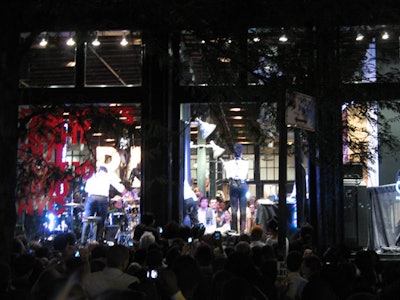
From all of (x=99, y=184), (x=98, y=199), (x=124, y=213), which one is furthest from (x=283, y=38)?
(x=124, y=213)

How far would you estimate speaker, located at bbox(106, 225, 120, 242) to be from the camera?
14219 millimetres

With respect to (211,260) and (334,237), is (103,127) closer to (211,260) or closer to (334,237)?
(211,260)

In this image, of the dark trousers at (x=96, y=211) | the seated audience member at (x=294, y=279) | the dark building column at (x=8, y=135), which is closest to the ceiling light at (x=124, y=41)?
the dark trousers at (x=96, y=211)

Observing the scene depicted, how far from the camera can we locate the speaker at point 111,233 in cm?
1422

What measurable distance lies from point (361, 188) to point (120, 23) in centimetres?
815

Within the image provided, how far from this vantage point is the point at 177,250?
24.8 ft

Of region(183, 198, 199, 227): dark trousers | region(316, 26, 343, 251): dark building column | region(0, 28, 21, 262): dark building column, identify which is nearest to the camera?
region(0, 28, 21, 262): dark building column

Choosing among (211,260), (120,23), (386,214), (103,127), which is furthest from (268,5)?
(386,214)

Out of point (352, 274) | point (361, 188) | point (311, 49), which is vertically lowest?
point (352, 274)

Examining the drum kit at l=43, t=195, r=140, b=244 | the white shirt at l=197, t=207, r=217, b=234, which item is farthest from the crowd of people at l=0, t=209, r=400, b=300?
the white shirt at l=197, t=207, r=217, b=234

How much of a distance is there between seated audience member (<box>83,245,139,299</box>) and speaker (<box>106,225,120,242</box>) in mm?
8592

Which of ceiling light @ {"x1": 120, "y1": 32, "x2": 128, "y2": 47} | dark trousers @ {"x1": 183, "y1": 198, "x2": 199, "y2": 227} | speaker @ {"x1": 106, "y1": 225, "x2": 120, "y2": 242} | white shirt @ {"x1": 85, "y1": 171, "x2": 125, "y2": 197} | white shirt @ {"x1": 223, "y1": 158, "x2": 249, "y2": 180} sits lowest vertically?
speaker @ {"x1": 106, "y1": 225, "x2": 120, "y2": 242}

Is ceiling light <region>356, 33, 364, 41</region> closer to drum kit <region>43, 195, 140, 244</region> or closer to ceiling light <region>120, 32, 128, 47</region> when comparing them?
ceiling light <region>120, 32, 128, 47</region>

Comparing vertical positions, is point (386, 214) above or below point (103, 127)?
below
